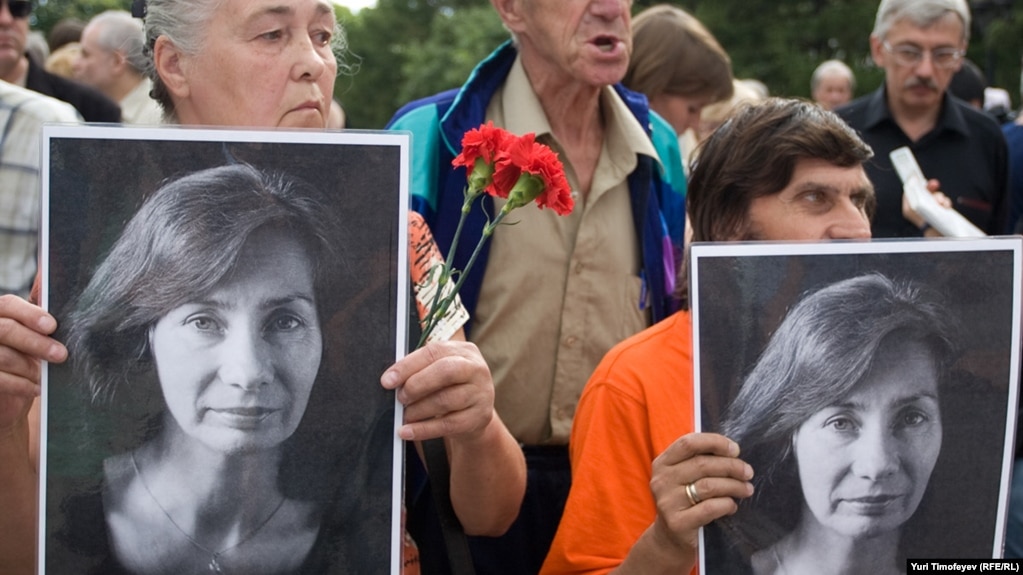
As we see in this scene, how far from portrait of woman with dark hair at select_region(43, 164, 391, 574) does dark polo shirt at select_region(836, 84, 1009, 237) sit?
3.32m

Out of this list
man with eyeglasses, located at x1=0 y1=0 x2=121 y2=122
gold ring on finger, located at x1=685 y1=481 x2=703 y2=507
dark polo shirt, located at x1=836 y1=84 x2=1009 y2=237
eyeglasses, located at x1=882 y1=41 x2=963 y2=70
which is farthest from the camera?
eyeglasses, located at x1=882 y1=41 x2=963 y2=70

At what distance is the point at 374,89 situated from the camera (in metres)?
42.4

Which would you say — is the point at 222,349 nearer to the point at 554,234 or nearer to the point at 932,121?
the point at 554,234

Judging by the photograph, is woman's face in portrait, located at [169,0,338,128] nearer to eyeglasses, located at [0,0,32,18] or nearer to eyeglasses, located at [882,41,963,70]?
eyeglasses, located at [0,0,32,18]

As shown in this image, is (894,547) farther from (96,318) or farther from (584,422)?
(96,318)

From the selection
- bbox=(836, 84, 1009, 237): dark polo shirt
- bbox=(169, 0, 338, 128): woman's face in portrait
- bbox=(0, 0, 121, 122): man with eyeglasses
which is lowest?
bbox=(169, 0, 338, 128): woman's face in portrait

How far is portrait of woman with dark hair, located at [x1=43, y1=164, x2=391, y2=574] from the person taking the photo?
1.89 meters

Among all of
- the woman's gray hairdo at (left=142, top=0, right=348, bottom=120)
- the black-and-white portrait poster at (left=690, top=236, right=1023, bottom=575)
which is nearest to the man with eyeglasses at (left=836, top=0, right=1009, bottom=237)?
the black-and-white portrait poster at (left=690, top=236, right=1023, bottom=575)

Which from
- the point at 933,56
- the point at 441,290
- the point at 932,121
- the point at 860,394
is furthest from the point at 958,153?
the point at 441,290

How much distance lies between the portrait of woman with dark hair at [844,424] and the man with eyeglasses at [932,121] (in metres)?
2.71

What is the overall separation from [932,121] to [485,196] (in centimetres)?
278

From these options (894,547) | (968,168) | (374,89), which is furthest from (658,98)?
(374,89)

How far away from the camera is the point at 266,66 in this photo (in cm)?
229

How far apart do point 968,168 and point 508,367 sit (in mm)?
2554
